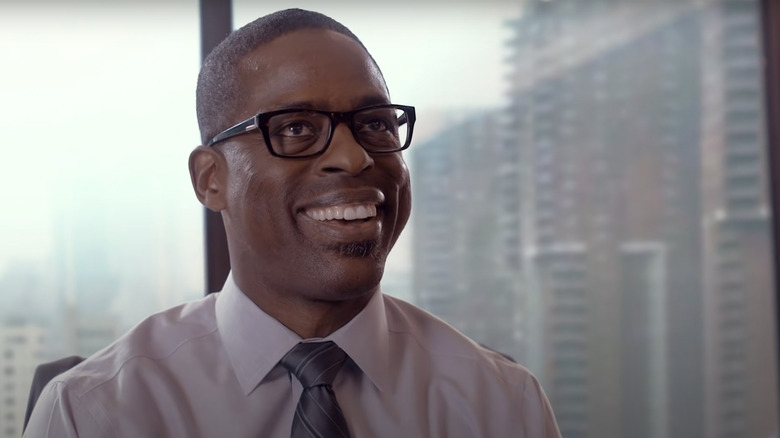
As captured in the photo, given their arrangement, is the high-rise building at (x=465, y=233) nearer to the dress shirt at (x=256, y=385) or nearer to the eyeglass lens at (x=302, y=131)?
the dress shirt at (x=256, y=385)

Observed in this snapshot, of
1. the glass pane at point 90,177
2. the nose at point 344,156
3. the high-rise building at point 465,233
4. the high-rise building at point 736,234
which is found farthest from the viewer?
the high-rise building at point 736,234

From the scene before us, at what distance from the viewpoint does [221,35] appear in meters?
1.96

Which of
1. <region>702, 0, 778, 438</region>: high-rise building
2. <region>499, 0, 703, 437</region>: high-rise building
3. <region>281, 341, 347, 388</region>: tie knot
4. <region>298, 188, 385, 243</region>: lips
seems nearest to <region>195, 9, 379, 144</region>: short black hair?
<region>298, 188, 385, 243</region>: lips

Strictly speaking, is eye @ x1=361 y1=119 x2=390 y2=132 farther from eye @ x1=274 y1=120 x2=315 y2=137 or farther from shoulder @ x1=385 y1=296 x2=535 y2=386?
shoulder @ x1=385 y1=296 x2=535 y2=386

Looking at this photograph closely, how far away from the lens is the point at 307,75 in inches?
44.0

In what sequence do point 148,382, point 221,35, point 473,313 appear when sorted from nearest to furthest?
point 148,382 < point 221,35 < point 473,313

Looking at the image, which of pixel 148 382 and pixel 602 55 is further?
pixel 602 55

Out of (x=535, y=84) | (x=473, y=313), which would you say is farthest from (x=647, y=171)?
(x=473, y=313)

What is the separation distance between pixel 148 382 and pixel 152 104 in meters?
1.08

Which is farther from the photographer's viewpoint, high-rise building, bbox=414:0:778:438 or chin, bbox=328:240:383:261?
high-rise building, bbox=414:0:778:438

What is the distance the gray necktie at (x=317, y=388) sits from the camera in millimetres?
1087

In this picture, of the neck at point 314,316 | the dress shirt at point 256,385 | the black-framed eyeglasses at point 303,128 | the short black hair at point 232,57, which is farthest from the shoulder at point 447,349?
the short black hair at point 232,57

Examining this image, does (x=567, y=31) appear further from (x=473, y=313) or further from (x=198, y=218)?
(x=198, y=218)

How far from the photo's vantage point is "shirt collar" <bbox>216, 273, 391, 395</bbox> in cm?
117
